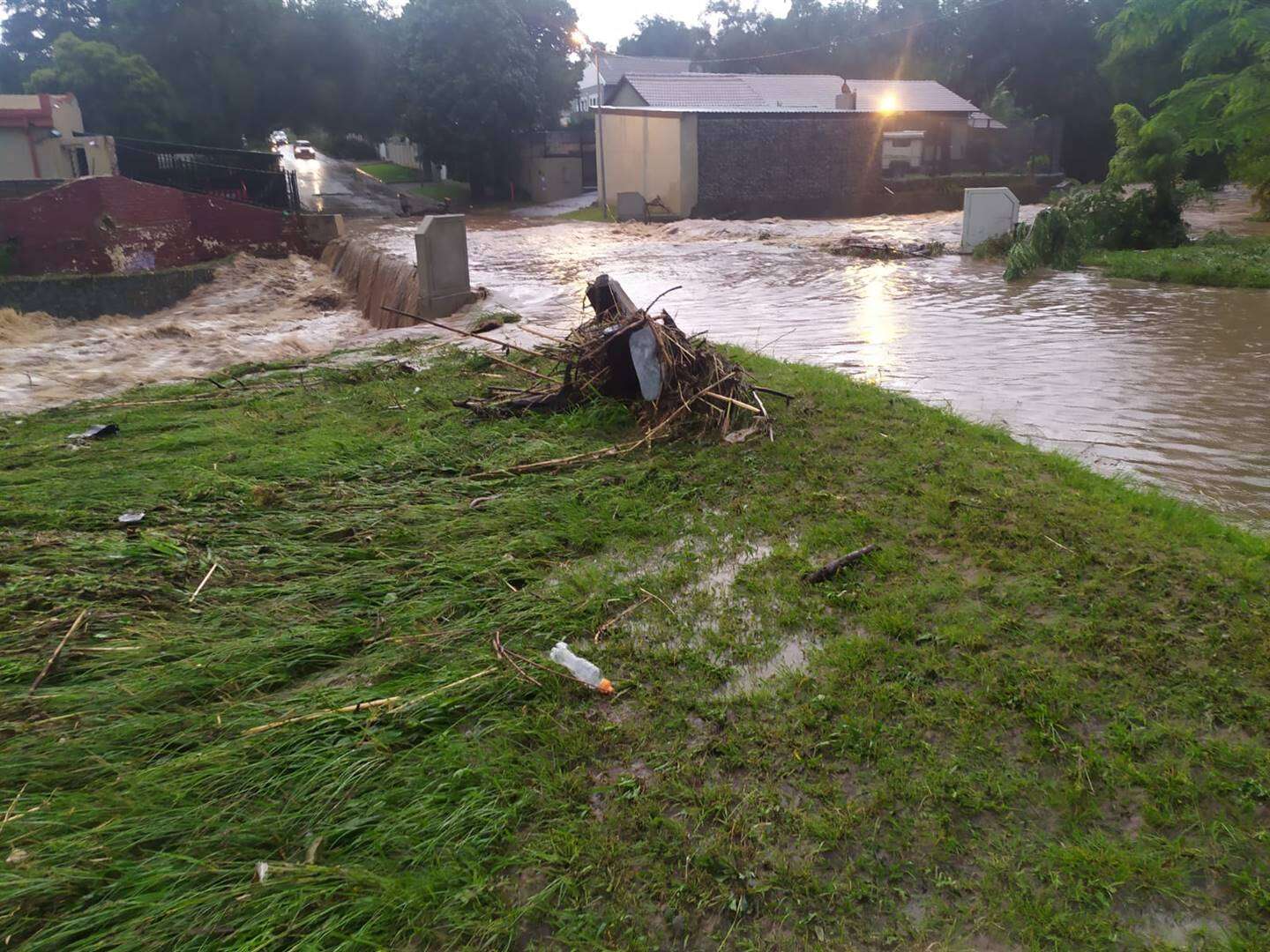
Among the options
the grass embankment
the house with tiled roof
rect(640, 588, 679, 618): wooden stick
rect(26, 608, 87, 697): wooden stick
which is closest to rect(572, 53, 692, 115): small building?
the house with tiled roof

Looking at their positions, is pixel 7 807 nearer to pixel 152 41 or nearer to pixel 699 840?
pixel 699 840

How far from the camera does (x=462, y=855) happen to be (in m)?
2.84

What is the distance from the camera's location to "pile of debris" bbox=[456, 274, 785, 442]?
21.9 ft

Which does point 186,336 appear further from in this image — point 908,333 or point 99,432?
point 908,333

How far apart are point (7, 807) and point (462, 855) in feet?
5.08

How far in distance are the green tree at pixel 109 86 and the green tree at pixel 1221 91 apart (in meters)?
32.4

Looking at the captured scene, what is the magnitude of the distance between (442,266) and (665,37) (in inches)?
2602

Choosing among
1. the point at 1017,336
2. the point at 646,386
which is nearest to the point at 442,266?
the point at 646,386

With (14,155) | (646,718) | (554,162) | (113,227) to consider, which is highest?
(14,155)

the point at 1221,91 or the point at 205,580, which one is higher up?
the point at 1221,91

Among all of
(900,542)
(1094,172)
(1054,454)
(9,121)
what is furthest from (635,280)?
(1094,172)

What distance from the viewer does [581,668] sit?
12.3 feet

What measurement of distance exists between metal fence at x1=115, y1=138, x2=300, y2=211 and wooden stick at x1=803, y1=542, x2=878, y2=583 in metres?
27.0

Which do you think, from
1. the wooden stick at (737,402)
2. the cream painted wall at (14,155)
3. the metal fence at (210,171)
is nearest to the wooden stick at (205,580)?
the wooden stick at (737,402)
